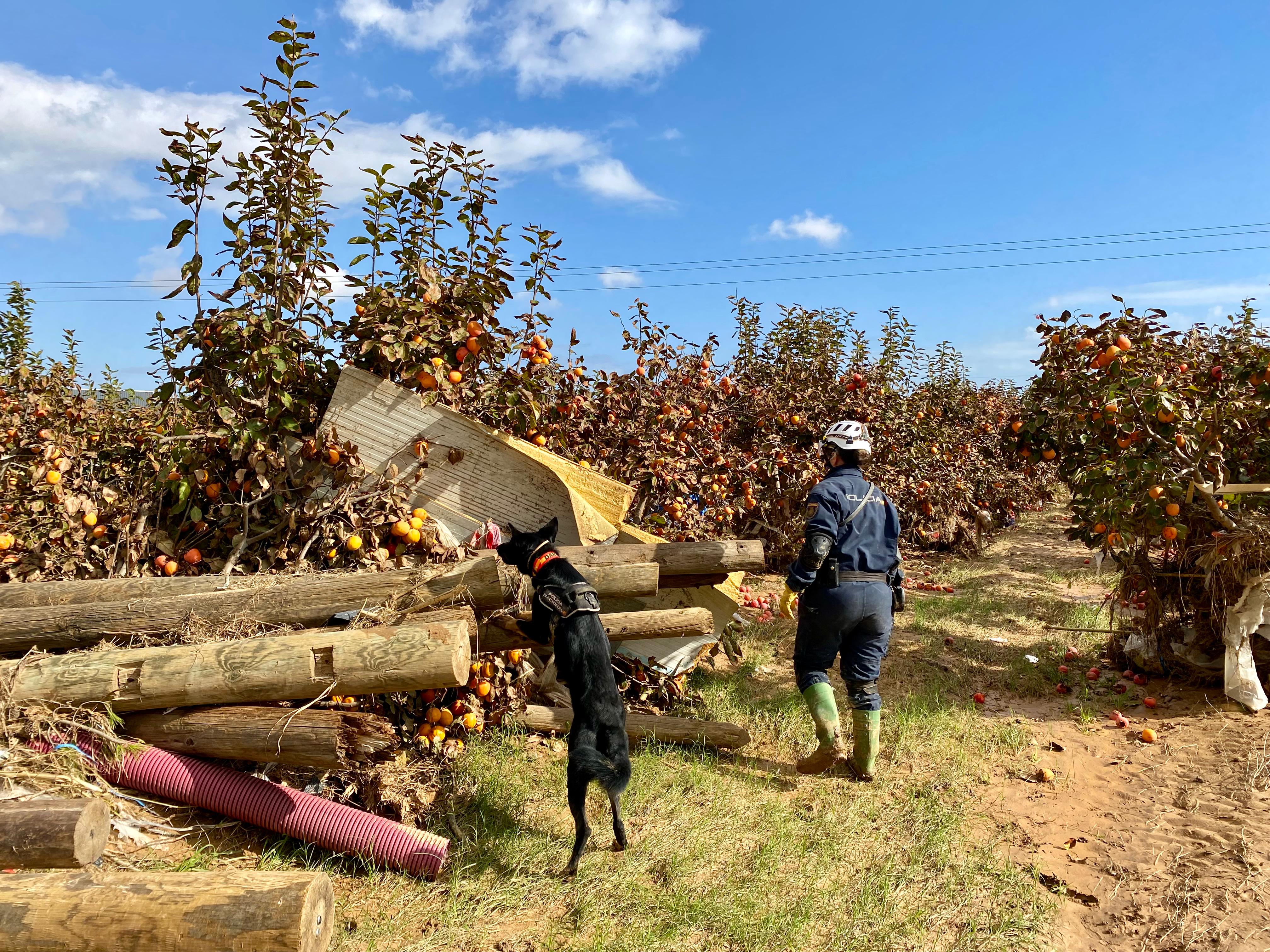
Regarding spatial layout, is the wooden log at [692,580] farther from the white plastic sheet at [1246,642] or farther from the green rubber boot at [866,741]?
the white plastic sheet at [1246,642]

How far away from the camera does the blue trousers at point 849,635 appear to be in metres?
4.28

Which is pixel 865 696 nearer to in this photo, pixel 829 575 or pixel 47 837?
pixel 829 575

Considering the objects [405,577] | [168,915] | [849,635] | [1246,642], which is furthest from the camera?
[1246,642]

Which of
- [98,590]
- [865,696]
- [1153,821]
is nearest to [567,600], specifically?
[865,696]

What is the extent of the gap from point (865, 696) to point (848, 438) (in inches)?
58.7

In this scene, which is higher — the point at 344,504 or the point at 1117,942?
the point at 344,504

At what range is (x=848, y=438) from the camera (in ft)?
14.9

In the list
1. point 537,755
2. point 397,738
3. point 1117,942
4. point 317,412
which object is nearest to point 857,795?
point 1117,942

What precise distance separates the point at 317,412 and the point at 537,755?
234 cm

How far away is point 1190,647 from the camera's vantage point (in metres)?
5.67

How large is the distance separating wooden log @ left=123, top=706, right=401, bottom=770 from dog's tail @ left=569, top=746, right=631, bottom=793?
77 cm

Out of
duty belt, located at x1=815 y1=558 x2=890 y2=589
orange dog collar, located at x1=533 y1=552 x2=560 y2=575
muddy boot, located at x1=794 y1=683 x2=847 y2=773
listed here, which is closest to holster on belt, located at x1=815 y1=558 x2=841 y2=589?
duty belt, located at x1=815 y1=558 x2=890 y2=589

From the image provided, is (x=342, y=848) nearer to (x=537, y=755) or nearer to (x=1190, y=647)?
(x=537, y=755)

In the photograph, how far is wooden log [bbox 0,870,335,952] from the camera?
1.92 metres
